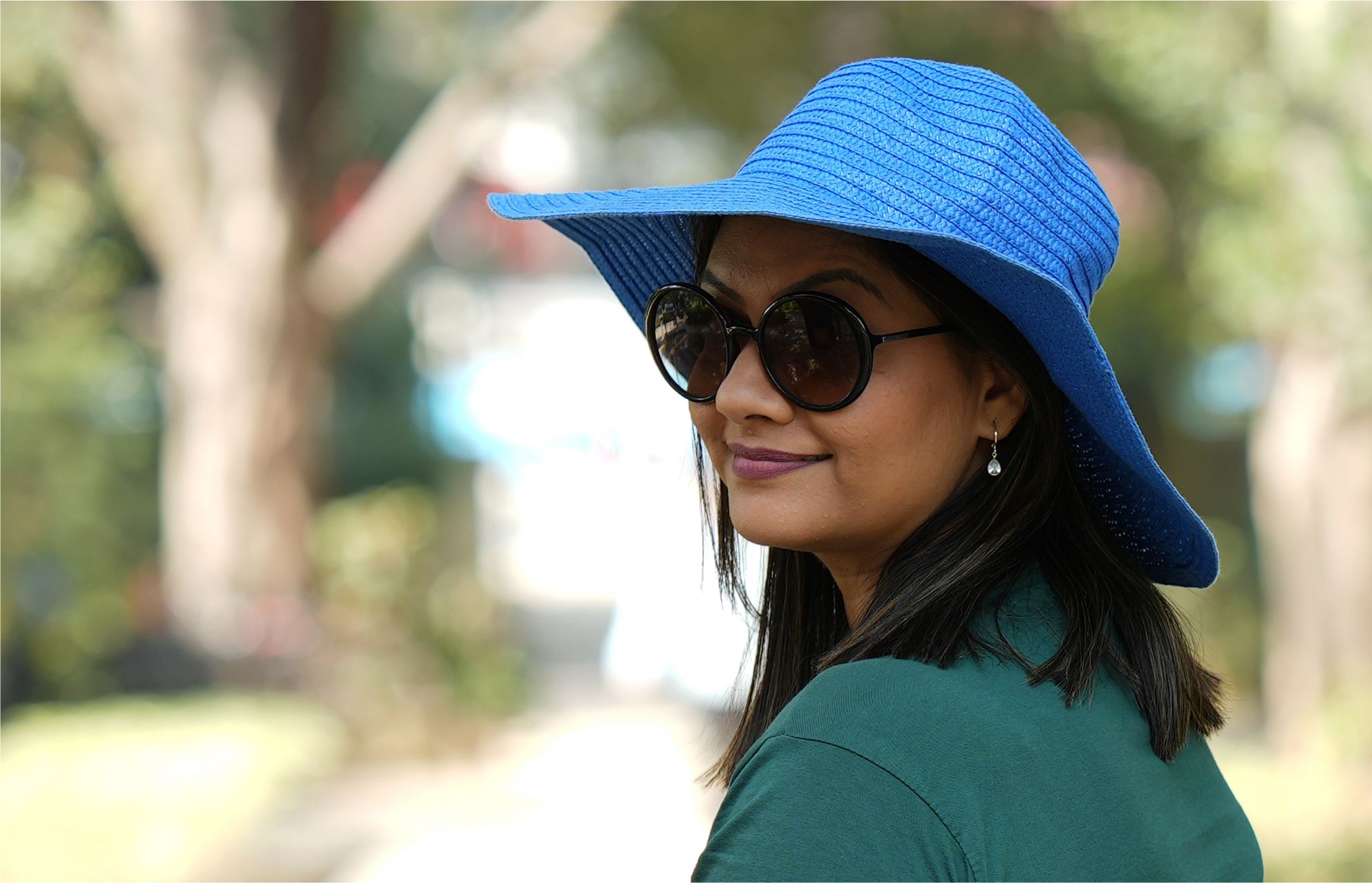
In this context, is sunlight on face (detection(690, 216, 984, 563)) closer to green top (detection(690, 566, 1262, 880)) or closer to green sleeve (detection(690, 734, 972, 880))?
green top (detection(690, 566, 1262, 880))

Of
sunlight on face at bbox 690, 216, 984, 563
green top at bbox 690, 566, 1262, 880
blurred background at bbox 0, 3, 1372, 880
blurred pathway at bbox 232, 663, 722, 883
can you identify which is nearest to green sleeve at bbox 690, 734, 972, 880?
green top at bbox 690, 566, 1262, 880

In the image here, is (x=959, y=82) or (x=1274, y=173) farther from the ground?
(x=1274, y=173)

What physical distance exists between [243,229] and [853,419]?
31.7 ft

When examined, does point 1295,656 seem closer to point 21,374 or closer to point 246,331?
point 246,331

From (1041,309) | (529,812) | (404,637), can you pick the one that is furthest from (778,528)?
(404,637)

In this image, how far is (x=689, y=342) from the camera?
1.65 m

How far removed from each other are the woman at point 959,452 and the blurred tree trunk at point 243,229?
29.1 feet

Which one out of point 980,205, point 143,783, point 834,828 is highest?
point 980,205

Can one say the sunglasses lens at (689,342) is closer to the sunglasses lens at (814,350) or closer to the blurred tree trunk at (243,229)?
the sunglasses lens at (814,350)

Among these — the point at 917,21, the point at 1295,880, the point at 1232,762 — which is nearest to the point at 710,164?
the point at 917,21

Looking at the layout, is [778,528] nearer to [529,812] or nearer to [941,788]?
[941,788]

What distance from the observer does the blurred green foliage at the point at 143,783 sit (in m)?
5.09

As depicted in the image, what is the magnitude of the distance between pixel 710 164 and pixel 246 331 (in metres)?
4.07

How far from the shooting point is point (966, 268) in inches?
55.1
